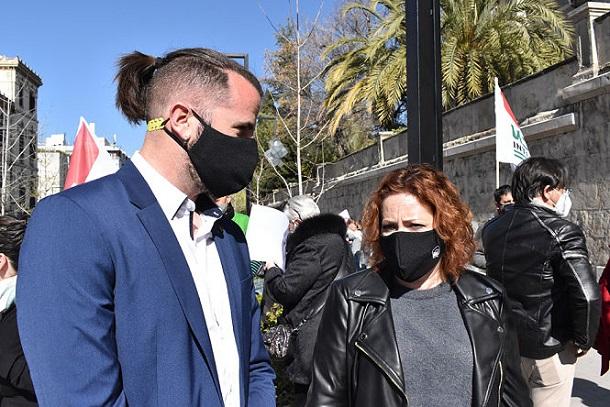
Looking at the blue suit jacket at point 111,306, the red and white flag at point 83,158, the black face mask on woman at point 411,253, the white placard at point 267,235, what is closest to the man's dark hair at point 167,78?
the blue suit jacket at point 111,306

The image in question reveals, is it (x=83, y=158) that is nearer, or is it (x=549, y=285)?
(x=549, y=285)

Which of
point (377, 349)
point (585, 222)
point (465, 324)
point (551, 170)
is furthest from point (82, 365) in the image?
point (585, 222)

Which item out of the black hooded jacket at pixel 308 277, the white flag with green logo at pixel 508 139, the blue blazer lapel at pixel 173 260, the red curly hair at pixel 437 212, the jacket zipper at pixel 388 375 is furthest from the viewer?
the white flag with green logo at pixel 508 139

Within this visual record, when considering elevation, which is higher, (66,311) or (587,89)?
(587,89)

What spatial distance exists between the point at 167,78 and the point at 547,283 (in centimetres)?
274

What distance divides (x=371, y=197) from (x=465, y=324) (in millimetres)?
699

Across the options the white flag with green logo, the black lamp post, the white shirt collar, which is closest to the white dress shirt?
the white shirt collar

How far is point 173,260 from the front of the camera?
5.32 ft

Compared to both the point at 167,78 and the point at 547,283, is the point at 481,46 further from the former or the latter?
the point at 167,78

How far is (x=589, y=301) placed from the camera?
3.61 m

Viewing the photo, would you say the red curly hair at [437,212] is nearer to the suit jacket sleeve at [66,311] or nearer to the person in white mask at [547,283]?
the person in white mask at [547,283]

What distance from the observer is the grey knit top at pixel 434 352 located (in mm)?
2352

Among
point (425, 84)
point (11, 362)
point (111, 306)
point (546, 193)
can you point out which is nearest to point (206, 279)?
point (111, 306)

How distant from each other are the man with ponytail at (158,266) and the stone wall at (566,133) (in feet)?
29.0
